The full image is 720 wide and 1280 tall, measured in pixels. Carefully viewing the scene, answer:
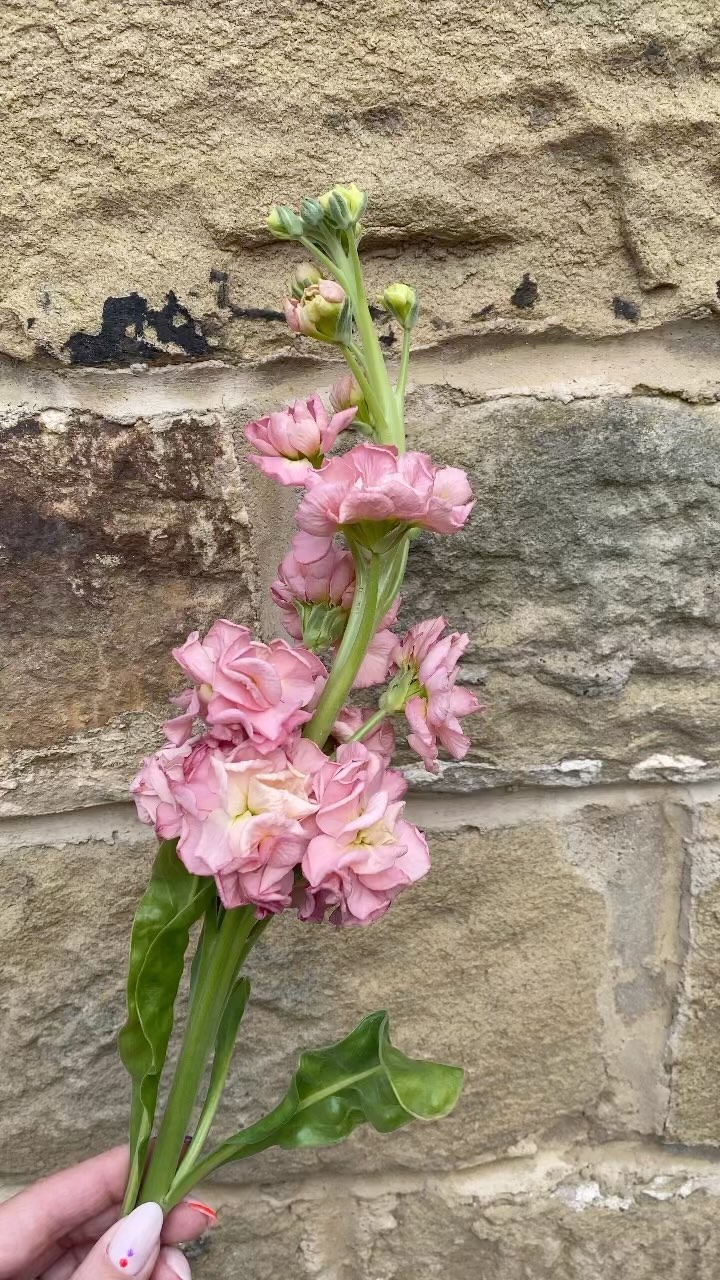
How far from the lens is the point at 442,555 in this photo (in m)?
0.53

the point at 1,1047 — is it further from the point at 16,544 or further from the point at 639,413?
the point at 639,413

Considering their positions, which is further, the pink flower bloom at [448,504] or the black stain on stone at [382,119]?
the black stain on stone at [382,119]

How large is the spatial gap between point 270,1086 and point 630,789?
32 centimetres

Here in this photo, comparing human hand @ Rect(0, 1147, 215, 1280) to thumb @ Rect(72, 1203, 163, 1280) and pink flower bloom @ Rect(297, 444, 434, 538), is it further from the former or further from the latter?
pink flower bloom @ Rect(297, 444, 434, 538)

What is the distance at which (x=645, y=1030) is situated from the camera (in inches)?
25.1

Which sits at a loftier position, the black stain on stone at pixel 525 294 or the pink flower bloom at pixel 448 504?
the black stain on stone at pixel 525 294

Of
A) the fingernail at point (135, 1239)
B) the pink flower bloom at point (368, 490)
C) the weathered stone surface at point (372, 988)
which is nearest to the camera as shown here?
the pink flower bloom at point (368, 490)

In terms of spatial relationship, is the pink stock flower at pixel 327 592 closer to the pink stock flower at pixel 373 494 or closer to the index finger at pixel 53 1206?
the pink stock flower at pixel 373 494

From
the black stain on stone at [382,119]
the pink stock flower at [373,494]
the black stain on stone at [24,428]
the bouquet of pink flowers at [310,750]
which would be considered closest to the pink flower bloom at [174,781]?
the bouquet of pink flowers at [310,750]

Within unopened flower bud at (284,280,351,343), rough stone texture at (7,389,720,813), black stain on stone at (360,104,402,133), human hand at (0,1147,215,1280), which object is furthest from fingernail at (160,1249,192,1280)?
black stain on stone at (360,104,402,133)

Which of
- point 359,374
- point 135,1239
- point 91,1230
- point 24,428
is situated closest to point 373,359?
point 359,374

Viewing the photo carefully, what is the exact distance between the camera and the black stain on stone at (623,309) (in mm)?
514

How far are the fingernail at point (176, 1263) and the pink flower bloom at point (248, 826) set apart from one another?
263 mm

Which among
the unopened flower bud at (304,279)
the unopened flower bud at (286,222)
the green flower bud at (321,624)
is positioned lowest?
the green flower bud at (321,624)
